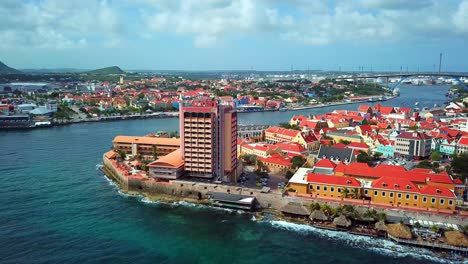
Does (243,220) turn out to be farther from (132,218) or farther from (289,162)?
(289,162)

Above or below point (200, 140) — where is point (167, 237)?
below

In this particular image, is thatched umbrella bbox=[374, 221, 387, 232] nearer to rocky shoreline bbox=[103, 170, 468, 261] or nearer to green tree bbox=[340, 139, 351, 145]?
rocky shoreline bbox=[103, 170, 468, 261]

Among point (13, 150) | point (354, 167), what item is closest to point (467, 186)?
point (354, 167)

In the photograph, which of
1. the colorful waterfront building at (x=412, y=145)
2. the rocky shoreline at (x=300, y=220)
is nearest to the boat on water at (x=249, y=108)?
the colorful waterfront building at (x=412, y=145)

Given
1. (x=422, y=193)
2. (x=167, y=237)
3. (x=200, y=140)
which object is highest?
(x=200, y=140)

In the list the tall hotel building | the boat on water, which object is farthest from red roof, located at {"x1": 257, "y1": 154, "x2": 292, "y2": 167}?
the boat on water

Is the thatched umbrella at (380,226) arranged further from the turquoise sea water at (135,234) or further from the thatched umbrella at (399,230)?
the turquoise sea water at (135,234)
